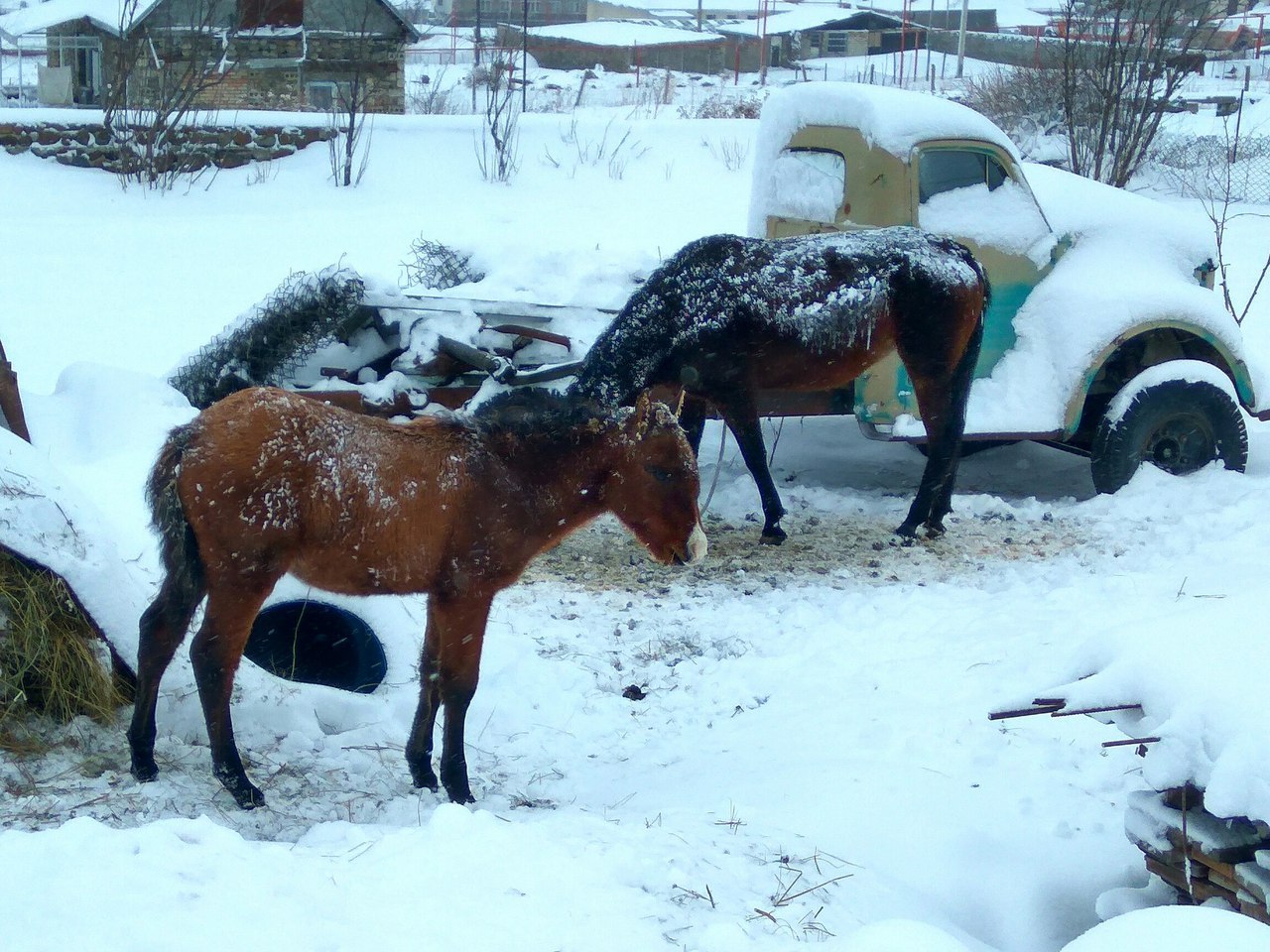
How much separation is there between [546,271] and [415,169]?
454 inches

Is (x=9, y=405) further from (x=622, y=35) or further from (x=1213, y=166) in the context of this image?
(x=622, y=35)

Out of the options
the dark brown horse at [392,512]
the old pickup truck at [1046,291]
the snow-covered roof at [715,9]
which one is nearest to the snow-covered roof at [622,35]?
the snow-covered roof at [715,9]

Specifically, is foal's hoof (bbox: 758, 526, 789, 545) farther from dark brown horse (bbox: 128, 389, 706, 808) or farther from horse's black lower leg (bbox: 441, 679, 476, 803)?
horse's black lower leg (bbox: 441, 679, 476, 803)

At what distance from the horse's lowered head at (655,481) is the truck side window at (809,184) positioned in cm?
363

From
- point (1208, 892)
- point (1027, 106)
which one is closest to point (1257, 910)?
point (1208, 892)

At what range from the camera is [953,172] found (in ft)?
24.0

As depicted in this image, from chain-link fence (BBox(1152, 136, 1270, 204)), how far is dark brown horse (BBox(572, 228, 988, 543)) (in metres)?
14.1

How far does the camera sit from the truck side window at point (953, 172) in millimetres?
7227

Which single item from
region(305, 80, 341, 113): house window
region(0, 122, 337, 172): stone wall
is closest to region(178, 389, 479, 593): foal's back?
region(0, 122, 337, 172): stone wall

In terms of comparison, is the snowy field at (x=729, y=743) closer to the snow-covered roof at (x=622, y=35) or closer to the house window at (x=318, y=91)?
the house window at (x=318, y=91)

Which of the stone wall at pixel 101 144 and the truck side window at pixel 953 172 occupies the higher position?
the stone wall at pixel 101 144

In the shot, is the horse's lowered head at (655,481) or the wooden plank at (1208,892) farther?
the horse's lowered head at (655,481)

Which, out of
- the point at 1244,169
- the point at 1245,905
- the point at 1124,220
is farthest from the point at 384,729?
the point at 1244,169

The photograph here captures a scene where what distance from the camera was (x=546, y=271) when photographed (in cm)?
803
